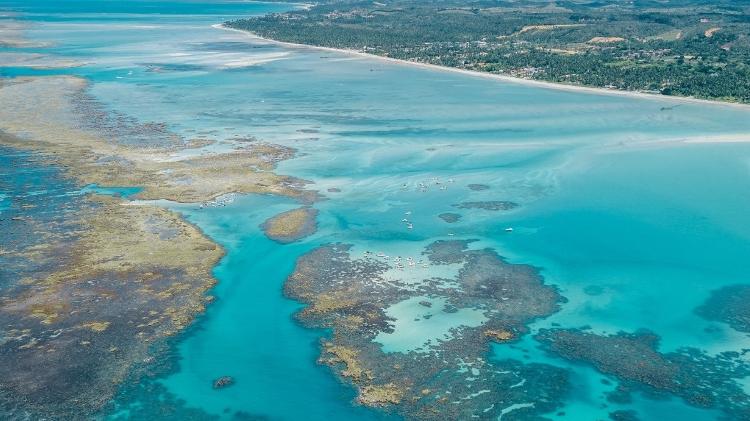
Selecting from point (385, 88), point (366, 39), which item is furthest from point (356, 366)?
point (366, 39)

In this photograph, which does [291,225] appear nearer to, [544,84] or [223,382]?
[223,382]

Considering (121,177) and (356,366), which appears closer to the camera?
(356,366)

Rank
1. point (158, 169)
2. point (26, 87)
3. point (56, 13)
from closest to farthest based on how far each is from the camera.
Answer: point (158, 169) → point (26, 87) → point (56, 13)

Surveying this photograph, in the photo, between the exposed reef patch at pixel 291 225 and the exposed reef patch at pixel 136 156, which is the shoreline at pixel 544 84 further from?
the exposed reef patch at pixel 291 225

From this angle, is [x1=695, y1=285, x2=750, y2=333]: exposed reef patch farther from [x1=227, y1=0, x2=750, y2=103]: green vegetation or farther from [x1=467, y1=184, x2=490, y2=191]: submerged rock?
[x1=227, y1=0, x2=750, y2=103]: green vegetation

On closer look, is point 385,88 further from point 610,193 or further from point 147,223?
point 147,223

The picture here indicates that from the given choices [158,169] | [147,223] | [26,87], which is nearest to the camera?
[147,223]

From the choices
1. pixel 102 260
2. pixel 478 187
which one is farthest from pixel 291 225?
pixel 478 187
